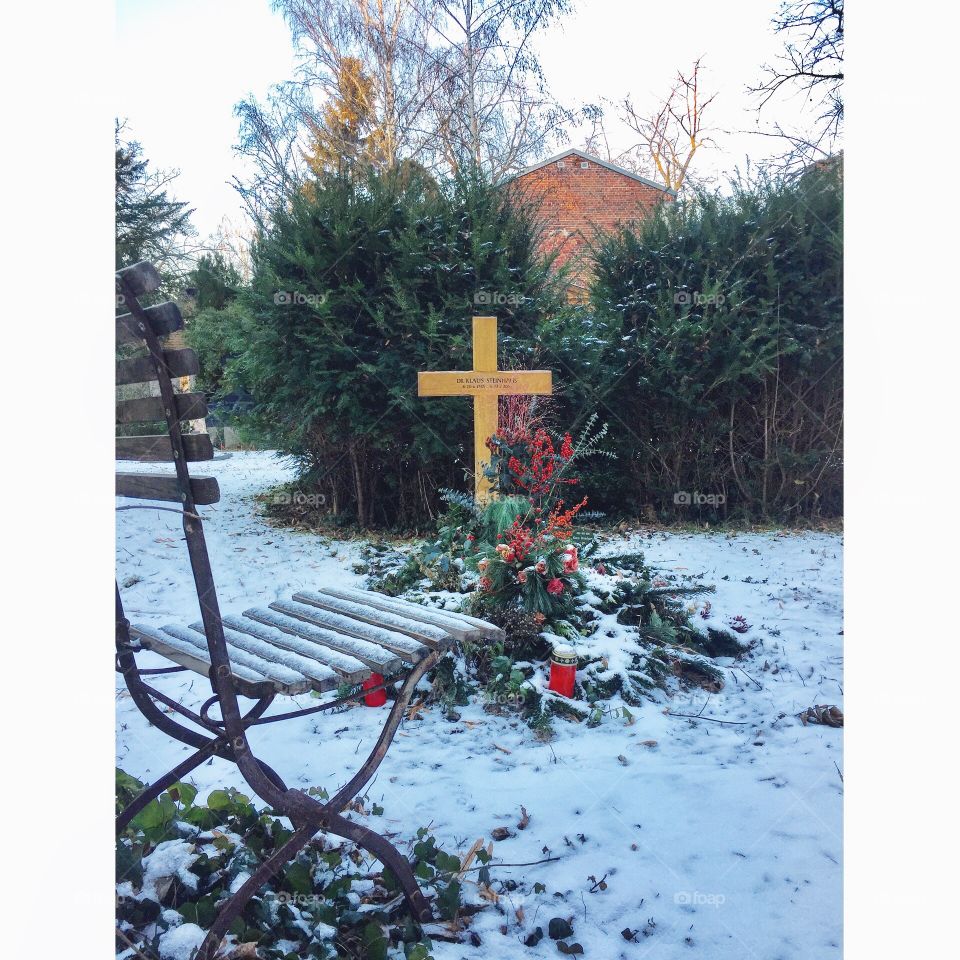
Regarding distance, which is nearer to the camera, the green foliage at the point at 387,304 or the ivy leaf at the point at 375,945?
the ivy leaf at the point at 375,945

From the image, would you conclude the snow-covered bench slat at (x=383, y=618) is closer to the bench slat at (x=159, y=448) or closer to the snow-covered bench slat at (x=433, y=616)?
the snow-covered bench slat at (x=433, y=616)

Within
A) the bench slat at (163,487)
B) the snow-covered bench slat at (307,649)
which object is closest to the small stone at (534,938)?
the snow-covered bench slat at (307,649)

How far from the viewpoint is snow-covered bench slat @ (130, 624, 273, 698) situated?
104cm

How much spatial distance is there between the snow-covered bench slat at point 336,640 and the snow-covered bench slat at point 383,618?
0.26ft

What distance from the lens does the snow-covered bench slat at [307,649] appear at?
1094 millimetres

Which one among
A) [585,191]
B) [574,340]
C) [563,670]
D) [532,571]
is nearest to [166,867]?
[563,670]

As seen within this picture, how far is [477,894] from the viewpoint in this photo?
128 centimetres

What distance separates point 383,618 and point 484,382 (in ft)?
7.34

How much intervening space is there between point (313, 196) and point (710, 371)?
263 centimetres

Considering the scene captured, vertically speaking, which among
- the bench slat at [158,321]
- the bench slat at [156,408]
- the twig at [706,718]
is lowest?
the twig at [706,718]

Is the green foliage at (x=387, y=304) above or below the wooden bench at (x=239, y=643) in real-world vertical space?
above

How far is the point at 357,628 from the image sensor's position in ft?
4.33

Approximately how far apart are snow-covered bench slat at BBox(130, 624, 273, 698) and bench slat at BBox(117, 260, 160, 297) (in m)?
0.54
